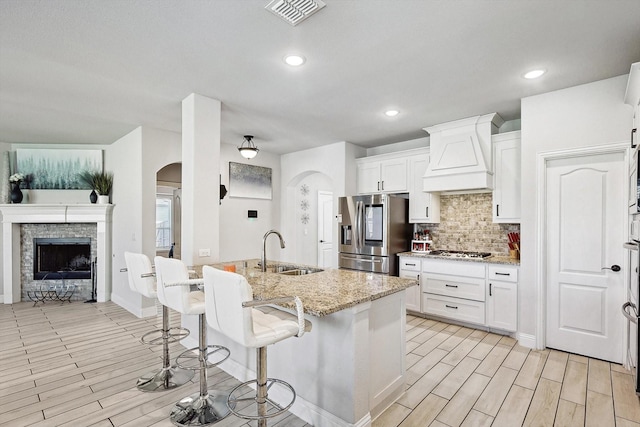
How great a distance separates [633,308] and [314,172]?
449 cm

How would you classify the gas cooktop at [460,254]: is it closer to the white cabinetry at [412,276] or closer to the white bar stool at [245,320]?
the white cabinetry at [412,276]

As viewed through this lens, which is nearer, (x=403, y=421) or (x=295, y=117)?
(x=403, y=421)

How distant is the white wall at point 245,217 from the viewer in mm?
5398

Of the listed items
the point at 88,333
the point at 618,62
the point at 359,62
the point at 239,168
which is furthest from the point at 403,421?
the point at 239,168

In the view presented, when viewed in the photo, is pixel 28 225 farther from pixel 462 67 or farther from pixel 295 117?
pixel 462 67

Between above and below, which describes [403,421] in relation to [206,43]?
below

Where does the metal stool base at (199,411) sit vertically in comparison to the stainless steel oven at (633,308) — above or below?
below

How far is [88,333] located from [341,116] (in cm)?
404

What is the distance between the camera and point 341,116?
4000mm

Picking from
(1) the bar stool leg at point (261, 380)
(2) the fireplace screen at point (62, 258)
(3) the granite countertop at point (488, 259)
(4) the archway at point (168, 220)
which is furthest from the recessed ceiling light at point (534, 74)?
(4) the archway at point (168, 220)

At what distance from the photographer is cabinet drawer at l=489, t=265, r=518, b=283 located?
351 cm

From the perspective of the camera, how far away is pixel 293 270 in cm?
310

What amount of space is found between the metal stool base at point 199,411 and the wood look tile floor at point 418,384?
0.22ft

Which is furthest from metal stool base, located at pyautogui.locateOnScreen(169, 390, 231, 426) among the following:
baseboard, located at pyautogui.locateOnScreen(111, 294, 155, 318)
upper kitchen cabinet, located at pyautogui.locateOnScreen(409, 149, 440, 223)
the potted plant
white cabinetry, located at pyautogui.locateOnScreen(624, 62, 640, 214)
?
the potted plant
